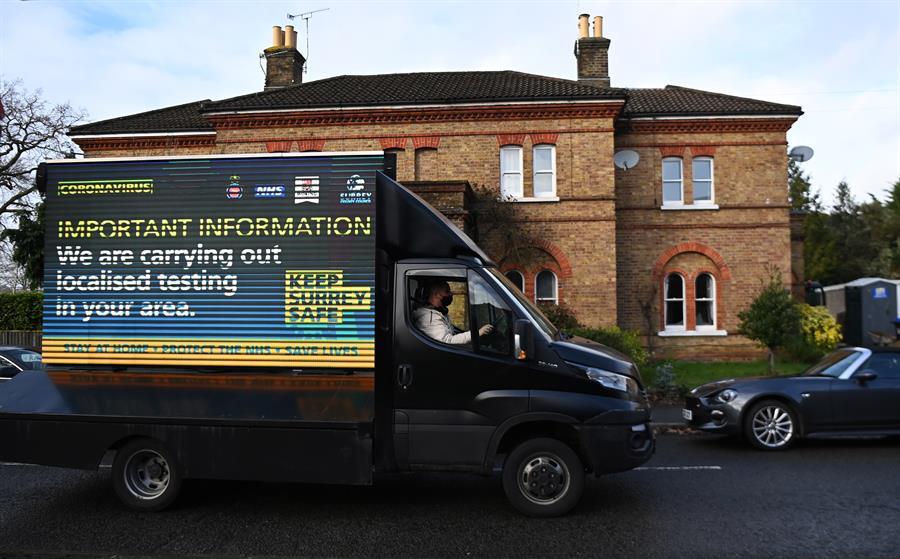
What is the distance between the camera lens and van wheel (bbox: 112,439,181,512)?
5.96 metres

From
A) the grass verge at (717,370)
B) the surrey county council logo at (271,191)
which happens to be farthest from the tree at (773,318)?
the surrey county council logo at (271,191)

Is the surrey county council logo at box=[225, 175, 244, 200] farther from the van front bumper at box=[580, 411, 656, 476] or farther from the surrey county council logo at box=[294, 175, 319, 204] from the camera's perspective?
the van front bumper at box=[580, 411, 656, 476]

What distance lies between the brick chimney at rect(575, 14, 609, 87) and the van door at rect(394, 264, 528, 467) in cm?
1769

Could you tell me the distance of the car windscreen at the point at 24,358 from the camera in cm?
1360

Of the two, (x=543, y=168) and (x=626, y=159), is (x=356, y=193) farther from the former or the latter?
(x=626, y=159)

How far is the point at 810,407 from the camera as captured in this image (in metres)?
8.66

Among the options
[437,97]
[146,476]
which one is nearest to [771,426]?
[146,476]

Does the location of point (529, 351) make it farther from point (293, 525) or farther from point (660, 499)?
point (293, 525)

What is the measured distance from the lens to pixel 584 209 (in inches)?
752

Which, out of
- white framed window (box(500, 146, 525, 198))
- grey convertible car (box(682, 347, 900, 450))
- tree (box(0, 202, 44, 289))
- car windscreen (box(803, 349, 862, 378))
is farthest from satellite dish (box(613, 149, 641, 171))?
tree (box(0, 202, 44, 289))

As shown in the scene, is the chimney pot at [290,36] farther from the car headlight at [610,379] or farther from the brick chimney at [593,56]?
the car headlight at [610,379]

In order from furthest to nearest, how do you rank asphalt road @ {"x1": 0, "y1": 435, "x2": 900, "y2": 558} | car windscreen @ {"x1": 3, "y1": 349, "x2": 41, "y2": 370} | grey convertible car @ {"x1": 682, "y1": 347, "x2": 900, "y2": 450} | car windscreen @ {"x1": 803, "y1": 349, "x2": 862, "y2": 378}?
car windscreen @ {"x1": 3, "y1": 349, "x2": 41, "y2": 370} → car windscreen @ {"x1": 803, "y1": 349, "x2": 862, "y2": 378} → grey convertible car @ {"x1": 682, "y1": 347, "x2": 900, "y2": 450} → asphalt road @ {"x1": 0, "y1": 435, "x2": 900, "y2": 558}

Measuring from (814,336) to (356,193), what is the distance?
17.1 metres

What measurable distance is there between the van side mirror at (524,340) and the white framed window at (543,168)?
14.2 metres
